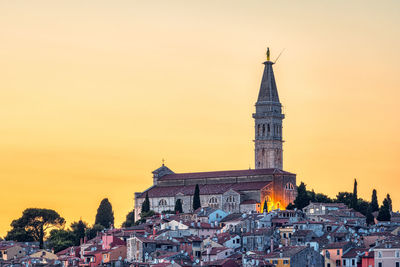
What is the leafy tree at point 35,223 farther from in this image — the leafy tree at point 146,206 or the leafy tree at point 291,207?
the leafy tree at point 291,207

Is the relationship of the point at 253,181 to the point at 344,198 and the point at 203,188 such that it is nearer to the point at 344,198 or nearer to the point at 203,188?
the point at 203,188

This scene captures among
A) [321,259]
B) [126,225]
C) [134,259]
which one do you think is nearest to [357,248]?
[321,259]

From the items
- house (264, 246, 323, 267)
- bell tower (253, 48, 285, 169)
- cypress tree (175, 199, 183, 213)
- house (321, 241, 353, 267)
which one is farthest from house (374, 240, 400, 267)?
bell tower (253, 48, 285, 169)

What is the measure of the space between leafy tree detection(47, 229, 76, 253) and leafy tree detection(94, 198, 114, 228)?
23.1ft

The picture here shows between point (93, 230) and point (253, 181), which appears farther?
point (253, 181)

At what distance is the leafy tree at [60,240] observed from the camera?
122m

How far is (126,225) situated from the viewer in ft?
448

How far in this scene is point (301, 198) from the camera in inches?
4936

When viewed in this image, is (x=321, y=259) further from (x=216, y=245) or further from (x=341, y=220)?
(x=341, y=220)

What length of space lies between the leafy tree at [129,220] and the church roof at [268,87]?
19.3 metres

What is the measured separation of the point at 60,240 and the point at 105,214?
45.7 feet

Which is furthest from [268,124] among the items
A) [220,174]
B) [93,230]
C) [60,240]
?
[60,240]

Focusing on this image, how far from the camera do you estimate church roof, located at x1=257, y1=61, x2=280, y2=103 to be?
483ft

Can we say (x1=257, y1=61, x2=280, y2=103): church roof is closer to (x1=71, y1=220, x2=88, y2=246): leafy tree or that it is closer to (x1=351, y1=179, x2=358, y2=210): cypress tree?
(x1=351, y1=179, x2=358, y2=210): cypress tree
